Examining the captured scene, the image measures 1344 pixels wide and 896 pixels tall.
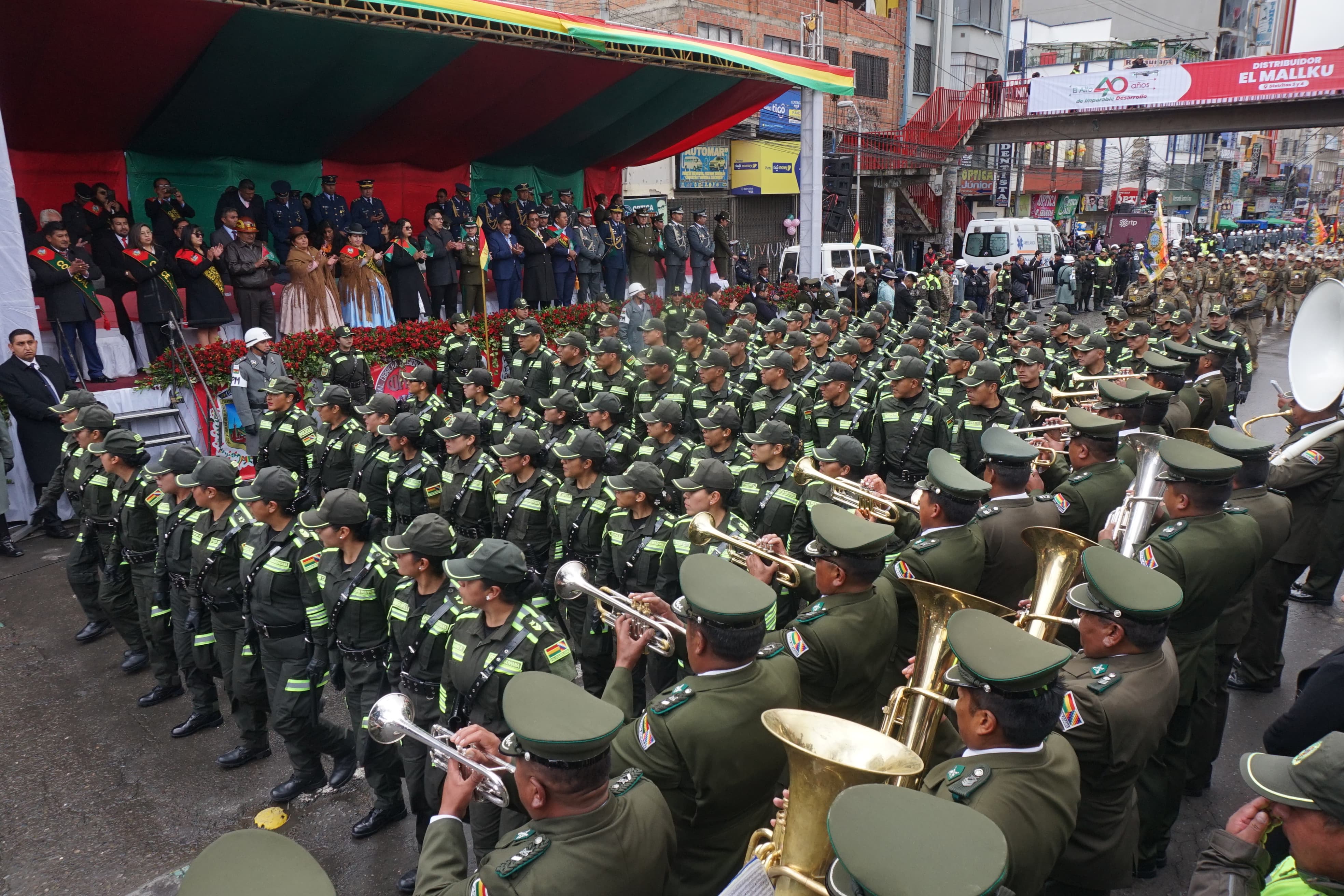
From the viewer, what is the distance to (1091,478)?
19.3ft

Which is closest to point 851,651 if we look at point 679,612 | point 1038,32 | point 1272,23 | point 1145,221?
point 679,612

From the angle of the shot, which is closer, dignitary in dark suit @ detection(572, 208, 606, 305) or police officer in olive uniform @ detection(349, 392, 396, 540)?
police officer in olive uniform @ detection(349, 392, 396, 540)

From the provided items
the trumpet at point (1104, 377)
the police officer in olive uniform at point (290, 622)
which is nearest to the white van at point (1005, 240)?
the trumpet at point (1104, 377)

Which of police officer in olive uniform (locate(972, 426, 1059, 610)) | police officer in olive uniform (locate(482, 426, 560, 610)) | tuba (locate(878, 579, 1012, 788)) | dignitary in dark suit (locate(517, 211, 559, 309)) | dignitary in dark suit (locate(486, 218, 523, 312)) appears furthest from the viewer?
dignitary in dark suit (locate(517, 211, 559, 309))

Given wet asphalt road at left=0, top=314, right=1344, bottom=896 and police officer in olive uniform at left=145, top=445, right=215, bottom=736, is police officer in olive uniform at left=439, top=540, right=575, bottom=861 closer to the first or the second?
wet asphalt road at left=0, top=314, right=1344, bottom=896

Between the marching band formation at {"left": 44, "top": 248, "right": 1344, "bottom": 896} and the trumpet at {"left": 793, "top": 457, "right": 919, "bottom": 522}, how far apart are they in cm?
3

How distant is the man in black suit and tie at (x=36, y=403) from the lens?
362 inches

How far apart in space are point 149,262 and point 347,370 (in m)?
2.98

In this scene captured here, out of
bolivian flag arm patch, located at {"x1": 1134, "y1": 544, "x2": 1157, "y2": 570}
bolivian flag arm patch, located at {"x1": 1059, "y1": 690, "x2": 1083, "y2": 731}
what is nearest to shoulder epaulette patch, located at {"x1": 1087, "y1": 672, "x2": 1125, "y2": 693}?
bolivian flag arm patch, located at {"x1": 1059, "y1": 690, "x2": 1083, "y2": 731}

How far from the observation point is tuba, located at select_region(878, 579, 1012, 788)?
3479 millimetres

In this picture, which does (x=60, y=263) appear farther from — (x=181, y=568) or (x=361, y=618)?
(x=361, y=618)

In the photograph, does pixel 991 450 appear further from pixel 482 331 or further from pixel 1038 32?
pixel 1038 32

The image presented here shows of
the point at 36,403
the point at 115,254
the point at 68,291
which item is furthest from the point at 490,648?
the point at 115,254

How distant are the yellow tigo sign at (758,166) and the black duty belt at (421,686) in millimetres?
25116
